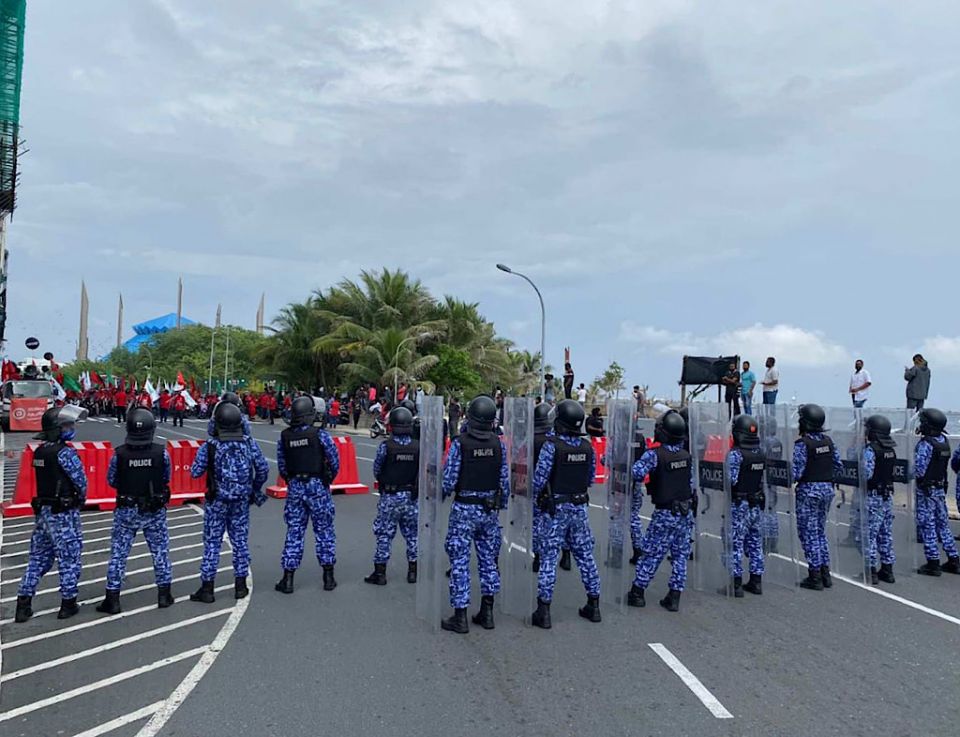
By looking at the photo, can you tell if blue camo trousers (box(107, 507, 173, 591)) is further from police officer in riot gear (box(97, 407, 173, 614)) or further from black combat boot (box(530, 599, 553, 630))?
black combat boot (box(530, 599, 553, 630))

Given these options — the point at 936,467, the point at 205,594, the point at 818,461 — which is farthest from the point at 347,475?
the point at 936,467

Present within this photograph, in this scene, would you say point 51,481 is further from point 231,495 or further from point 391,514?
point 391,514

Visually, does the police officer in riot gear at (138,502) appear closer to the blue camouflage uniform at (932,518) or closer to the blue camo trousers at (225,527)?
the blue camo trousers at (225,527)

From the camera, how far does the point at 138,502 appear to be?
6.60 meters

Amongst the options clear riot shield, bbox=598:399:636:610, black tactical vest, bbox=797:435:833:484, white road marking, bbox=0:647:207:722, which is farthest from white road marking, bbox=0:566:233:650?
black tactical vest, bbox=797:435:833:484

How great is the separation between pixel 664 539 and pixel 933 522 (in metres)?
3.99

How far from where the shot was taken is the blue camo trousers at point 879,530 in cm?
819

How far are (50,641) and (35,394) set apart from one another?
29.1 metres

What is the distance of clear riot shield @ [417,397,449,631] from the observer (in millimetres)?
6250

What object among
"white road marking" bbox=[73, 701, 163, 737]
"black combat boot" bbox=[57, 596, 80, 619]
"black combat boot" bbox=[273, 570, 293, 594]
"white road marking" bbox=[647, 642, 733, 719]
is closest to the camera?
"white road marking" bbox=[73, 701, 163, 737]

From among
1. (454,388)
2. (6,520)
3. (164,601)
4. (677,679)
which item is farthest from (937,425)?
(454,388)

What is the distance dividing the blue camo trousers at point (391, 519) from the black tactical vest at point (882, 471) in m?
5.05

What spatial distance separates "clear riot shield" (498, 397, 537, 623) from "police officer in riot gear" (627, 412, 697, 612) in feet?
3.60

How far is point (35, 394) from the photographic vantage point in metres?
30.8
